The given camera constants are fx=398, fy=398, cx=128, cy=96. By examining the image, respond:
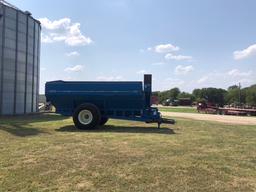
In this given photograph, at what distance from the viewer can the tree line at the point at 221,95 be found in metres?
100

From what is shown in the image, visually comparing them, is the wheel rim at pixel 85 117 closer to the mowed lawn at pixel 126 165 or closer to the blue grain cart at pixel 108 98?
the blue grain cart at pixel 108 98

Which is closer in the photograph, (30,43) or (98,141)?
(98,141)

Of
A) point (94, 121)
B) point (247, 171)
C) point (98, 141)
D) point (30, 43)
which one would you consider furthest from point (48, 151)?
point (30, 43)

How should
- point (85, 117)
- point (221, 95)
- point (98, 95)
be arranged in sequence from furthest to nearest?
point (221, 95) < point (98, 95) < point (85, 117)

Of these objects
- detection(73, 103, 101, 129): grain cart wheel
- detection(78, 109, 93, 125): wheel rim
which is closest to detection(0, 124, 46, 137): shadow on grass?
detection(73, 103, 101, 129): grain cart wheel

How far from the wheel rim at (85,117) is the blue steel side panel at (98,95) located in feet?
2.86

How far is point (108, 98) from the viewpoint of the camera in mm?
19141

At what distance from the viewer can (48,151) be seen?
1052 centimetres

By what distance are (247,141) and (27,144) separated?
7.14m

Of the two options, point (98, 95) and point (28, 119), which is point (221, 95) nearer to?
point (28, 119)

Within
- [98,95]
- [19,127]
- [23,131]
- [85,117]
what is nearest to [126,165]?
[23,131]

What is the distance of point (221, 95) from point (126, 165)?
380 ft

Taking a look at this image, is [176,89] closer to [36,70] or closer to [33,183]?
[36,70]

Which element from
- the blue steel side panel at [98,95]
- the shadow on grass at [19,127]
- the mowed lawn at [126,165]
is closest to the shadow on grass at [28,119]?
the shadow on grass at [19,127]
